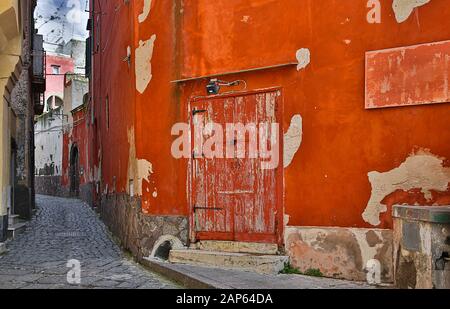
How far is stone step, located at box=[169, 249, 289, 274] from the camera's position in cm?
632

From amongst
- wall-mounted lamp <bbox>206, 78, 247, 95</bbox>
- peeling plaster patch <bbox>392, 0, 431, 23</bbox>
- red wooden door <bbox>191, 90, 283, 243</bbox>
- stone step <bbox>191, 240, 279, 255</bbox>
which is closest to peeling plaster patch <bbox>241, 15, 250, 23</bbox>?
wall-mounted lamp <bbox>206, 78, 247, 95</bbox>

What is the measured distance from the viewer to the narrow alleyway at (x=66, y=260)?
6.34 m

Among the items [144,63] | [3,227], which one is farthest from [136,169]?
[3,227]

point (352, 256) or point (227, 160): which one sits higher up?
point (227, 160)

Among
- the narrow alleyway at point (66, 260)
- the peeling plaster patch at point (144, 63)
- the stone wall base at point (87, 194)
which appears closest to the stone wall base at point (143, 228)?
the narrow alleyway at point (66, 260)

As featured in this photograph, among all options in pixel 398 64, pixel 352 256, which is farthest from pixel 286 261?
pixel 398 64

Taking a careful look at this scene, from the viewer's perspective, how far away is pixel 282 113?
6.64 metres

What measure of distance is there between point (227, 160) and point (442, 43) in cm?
309

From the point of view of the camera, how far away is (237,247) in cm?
685

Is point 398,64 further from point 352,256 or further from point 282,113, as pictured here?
point 352,256

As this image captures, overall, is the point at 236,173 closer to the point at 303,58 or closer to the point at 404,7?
the point at 303,58

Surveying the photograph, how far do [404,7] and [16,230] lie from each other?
9.26m
